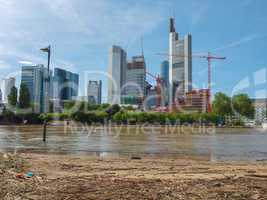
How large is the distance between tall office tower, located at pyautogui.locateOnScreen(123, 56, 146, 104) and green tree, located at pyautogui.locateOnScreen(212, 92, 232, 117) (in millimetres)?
68908

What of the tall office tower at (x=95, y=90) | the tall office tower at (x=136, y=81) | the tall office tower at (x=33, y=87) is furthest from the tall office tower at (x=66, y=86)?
the tall office tower at (x=136, y=81)

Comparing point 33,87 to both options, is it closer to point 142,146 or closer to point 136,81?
point 142,146

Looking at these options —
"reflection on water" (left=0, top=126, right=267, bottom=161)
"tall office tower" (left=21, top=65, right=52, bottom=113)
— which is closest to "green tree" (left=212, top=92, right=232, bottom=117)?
"tall office tower" (left=21, top=65, right=52, bottom=113)

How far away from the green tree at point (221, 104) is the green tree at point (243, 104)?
9.27 feet

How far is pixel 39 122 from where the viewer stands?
85062 mm

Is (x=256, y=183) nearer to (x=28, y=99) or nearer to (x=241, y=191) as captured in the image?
(x=241, y=191)

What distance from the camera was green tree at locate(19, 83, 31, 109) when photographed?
88.2 metres

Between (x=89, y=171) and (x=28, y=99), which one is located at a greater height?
(x=28, y=99)

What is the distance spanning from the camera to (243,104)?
116 meters

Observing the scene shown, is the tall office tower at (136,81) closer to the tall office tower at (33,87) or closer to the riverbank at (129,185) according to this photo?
the tall office tower at (33,87)

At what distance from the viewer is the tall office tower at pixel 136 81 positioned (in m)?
183

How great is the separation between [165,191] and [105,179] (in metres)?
1.72

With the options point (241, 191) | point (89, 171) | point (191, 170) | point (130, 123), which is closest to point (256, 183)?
point (241, 191)

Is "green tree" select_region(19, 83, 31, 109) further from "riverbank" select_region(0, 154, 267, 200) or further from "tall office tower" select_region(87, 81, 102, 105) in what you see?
"riverbank" select_region(0, 154, 267, 200)
